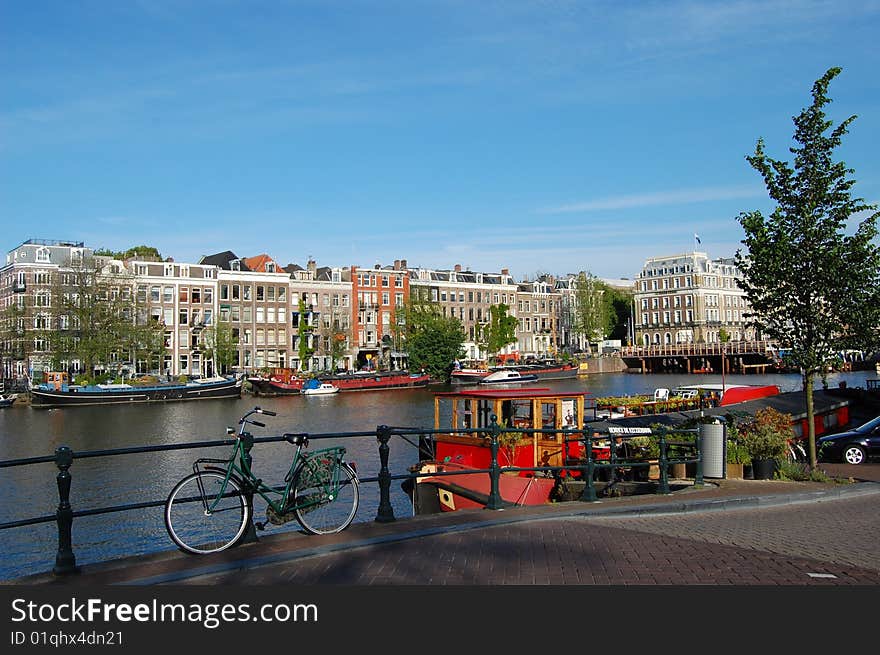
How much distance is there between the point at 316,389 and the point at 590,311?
58440mm

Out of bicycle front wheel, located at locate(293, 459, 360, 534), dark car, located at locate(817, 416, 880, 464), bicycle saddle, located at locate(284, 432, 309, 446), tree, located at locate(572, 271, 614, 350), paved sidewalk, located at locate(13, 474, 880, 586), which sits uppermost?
tree, located at locate(572, 271, 614, 350)

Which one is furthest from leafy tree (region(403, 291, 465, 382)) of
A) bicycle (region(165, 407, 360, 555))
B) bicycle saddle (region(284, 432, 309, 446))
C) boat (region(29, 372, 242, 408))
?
bicycle saddle (region(284, 432, 309, 446))

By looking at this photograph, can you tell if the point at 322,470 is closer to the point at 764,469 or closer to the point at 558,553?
the point at 558,553

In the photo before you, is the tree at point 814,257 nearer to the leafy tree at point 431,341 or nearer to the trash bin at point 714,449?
the trash bin at point 714,449

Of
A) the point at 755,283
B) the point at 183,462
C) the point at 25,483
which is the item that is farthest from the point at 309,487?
the point at 183,462

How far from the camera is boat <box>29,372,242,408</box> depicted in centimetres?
6031

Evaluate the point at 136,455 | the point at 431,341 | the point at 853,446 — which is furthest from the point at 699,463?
the point at 431,341

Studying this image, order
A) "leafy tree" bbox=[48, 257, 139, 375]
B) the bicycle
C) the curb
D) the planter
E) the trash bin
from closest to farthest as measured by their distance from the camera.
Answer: the curb → the bicycle → the trash bin → the planter → "leafy tree" bbox=[48, 257, 139, 375]

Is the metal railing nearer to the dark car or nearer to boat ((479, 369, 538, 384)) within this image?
the dark car

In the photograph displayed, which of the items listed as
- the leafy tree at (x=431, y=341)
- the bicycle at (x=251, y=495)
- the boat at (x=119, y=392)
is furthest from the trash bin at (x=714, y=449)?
the leafy tree at (x=431, y=341)

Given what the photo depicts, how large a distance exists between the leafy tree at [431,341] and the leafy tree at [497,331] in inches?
426

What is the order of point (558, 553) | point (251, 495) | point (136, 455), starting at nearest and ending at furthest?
point (558, 553)
point (251, 495)
point (136, 455)

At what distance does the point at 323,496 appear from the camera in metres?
9.73

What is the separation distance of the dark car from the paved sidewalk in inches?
439
